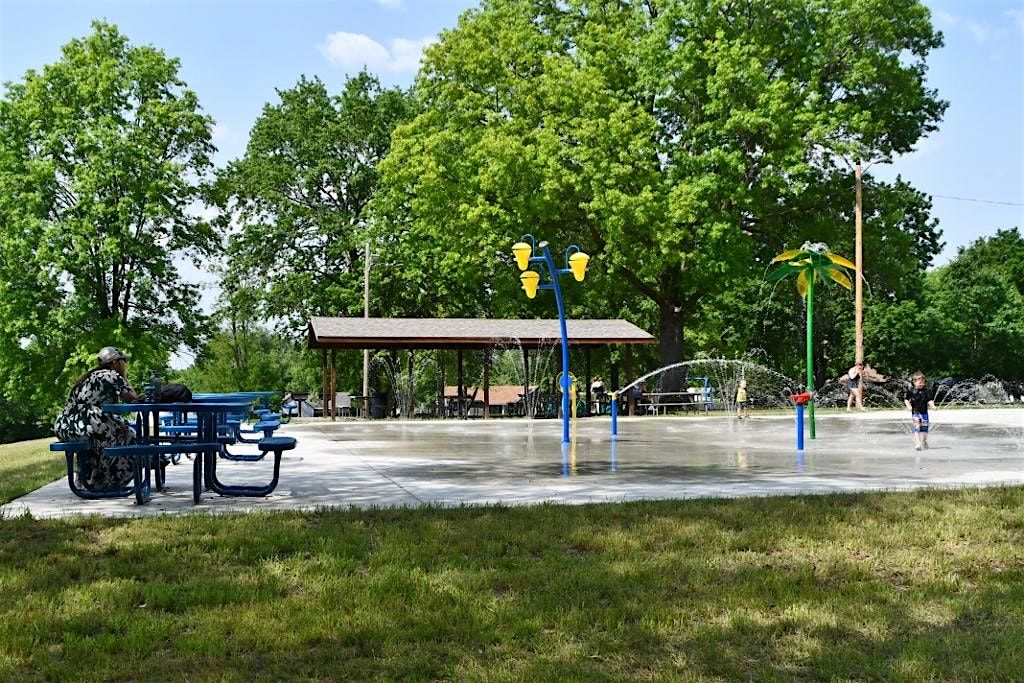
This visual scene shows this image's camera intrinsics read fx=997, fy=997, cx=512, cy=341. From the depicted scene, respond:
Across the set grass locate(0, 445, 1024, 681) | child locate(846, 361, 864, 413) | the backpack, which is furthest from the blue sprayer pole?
child locate(846, 361, 864, 413)

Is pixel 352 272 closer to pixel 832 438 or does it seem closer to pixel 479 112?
pixel 479 112

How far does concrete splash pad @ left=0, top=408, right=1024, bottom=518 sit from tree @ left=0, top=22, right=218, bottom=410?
69.8 ft

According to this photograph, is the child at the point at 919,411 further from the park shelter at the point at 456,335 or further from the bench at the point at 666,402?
the bench at the point at 666,402

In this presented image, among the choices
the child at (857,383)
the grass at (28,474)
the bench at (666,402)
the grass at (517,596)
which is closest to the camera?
the grass at (517,596)

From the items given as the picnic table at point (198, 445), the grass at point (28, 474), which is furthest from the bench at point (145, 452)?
the grass at point (28, 474)

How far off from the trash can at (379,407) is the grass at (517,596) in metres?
28.1

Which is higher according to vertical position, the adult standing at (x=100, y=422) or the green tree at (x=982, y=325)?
the green tree at (x=982, y=325)

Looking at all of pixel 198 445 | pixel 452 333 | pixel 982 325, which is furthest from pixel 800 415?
pixel 982 325

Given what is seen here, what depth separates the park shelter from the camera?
33.1 metres

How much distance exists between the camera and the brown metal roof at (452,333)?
33.0m

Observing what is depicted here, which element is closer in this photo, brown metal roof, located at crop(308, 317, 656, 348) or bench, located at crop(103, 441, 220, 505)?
bench, located at crop(103, 441, 220, 505)

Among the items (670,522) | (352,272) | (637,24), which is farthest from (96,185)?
(670,522)

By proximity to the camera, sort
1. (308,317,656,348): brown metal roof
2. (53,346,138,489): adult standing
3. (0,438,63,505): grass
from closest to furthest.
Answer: (53,346,138,489): adult standing < (0,438,63,505): grass < (308,317,656,348): brown metal roof

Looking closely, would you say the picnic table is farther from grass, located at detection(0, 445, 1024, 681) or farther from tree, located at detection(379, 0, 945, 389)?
tree, located at detection(379, 0, 945, 389)
